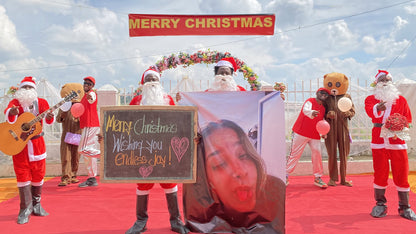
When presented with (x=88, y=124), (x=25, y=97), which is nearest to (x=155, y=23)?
(x=88, y=124)

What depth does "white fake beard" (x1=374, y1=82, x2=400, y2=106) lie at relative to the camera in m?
4.30

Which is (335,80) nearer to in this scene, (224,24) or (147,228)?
(224,24)

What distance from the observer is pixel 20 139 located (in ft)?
13.5

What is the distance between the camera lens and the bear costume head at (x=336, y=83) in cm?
609

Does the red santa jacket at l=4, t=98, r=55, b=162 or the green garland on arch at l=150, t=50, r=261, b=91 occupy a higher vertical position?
the green garland on arch at l=150, t=50, r=261, b=91

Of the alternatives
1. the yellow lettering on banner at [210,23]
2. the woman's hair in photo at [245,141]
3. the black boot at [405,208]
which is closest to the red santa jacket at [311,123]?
the black boot at [405,208]

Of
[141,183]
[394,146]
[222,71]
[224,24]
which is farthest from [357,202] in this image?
[224,24]

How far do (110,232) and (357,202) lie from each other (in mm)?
3777

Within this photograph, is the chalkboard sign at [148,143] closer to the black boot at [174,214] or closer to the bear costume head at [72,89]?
the black boot at [174,214]

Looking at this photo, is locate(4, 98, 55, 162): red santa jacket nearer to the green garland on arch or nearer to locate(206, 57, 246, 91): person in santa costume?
locate(206, 57, 246, 91): person in santa costume

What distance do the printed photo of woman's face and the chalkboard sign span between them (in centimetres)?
22

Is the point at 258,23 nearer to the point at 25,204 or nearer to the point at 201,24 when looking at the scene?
the point at 201,24

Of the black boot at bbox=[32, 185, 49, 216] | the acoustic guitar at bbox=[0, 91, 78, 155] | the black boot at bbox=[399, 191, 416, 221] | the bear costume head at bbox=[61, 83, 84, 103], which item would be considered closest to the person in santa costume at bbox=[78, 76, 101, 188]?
the bear costume head at bbox=[61, 83, 84, 103]

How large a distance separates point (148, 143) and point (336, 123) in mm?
4274
